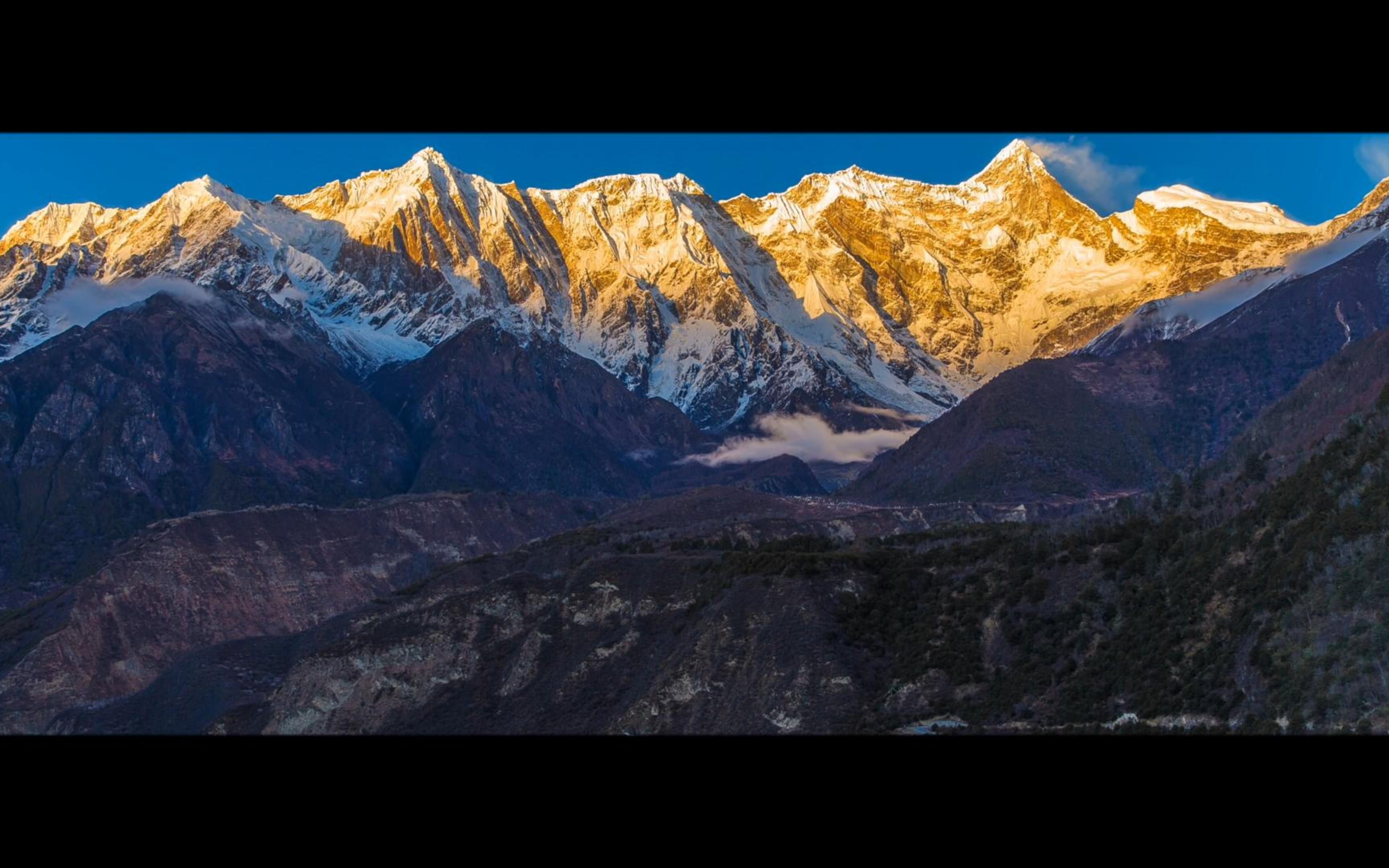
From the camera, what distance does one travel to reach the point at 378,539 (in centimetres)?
18588

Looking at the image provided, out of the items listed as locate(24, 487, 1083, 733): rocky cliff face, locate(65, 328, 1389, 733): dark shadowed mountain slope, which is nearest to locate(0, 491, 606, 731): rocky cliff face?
locate(24, 487, 1083, 733): rocky cliff face

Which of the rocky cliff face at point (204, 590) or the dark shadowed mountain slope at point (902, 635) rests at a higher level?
the rocky cliff face at point (204, 590)

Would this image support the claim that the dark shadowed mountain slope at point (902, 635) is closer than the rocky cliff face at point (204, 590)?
Yes

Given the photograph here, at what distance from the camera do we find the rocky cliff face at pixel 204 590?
466 feet

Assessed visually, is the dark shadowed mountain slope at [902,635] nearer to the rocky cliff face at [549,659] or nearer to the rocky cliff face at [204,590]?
the rocky cliff face at [549,659]

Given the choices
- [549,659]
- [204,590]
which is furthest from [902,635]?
[204,590]

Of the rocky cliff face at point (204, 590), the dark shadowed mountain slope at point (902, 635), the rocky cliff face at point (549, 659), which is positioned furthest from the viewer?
the rocky cliff face at point (204, 590)

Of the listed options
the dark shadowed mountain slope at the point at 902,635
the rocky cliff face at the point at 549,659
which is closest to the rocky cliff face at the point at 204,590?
the rocky cliff face at the point at 549,659

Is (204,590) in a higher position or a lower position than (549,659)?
higher

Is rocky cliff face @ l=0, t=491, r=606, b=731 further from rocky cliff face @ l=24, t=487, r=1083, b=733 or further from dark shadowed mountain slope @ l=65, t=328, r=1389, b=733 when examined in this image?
dark shadowed mountain slope @ l=65, t=328, r=1389, b=733

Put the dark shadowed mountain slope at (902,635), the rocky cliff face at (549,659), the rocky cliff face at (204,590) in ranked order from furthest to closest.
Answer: the rocky cliff face at (204,590) < the rocky cliff face at (549,659) < the dark shadowed mountain slope at (902,635)

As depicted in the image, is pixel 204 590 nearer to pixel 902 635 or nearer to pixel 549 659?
pixel 549 659

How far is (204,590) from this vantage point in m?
162

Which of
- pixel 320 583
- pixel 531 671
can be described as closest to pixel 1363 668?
pixel 531 671
